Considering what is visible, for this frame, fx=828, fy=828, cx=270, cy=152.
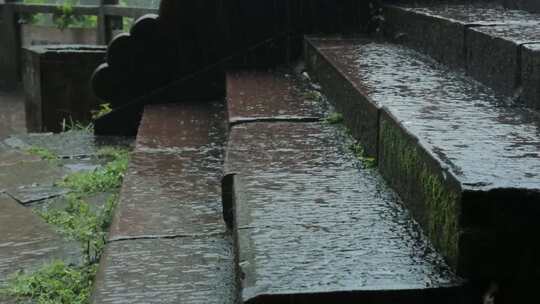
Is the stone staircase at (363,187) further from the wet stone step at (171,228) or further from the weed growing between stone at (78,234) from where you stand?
the weed growing between stone at (78,234)

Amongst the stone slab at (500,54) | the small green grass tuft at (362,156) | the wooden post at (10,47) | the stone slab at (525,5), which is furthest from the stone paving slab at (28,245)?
the wooden post at (10,47)

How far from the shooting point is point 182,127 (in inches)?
149

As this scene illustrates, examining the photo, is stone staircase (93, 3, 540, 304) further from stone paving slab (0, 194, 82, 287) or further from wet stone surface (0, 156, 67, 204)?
wet stone surface (0, 156, 67, 204)

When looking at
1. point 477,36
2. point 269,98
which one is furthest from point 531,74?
point 269,98

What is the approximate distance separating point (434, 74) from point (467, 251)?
1402 mm

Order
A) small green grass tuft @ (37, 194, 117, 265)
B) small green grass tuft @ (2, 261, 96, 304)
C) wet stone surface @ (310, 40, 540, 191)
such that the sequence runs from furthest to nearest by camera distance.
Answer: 1. small green grass tuft @ (37, 194, 117, 265)
2. small green grass tuft @ (2, 261, 96, 304)
3. wet stone surface @ (310, 40, 540, 191)

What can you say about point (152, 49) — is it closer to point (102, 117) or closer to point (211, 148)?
point (102, 117)

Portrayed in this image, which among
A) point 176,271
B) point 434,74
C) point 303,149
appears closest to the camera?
point 176,271

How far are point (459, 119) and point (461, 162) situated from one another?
437mm

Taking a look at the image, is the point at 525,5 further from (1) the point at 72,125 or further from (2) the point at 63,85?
(2) the point at 63,85

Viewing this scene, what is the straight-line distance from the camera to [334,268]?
1.63 meters

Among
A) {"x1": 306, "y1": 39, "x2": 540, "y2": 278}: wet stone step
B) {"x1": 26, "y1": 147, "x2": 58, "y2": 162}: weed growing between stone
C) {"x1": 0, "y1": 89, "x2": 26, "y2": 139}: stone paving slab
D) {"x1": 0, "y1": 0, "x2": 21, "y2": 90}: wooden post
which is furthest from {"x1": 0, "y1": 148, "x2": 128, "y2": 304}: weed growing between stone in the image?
{"x1": 0, "y1": 0, "x2": 21, "y2": 90}: wooden post

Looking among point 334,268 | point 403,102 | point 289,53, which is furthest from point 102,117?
point 334,268

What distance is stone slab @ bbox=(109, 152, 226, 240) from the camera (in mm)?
2463
